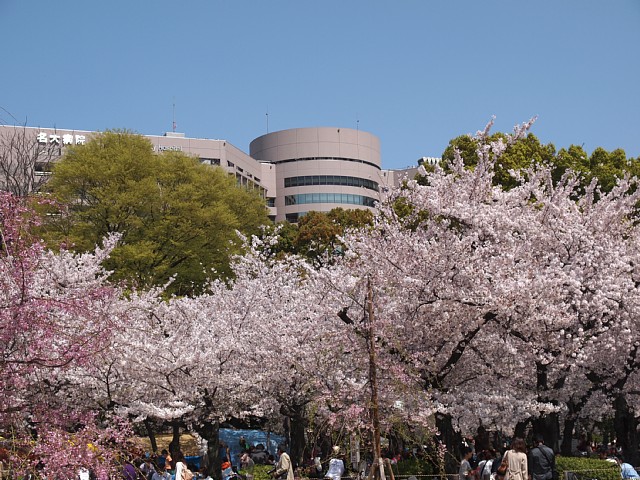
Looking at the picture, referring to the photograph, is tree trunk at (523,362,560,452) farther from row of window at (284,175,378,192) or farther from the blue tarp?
row of window at (284,175,378,192)

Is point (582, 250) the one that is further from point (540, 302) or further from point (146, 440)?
point (146, 440)

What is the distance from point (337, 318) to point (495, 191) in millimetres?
5228

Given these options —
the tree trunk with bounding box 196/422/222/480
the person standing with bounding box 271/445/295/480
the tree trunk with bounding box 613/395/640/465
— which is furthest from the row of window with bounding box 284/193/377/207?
the person standing with bounding box 271/445/295/480

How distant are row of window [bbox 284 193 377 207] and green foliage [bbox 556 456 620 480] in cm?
7227

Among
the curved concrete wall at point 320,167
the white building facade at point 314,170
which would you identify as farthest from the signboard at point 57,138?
the curved concrete wall at point 320,167

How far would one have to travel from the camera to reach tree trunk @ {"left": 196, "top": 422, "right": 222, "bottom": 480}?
2016 cm

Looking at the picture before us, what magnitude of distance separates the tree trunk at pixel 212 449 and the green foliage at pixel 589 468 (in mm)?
8160

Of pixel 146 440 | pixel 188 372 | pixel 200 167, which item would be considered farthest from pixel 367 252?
pixel 200 167

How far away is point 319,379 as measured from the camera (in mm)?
18344

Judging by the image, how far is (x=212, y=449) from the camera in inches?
822

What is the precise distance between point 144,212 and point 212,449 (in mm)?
21300

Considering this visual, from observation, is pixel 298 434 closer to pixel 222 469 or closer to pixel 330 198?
pixel 222 469

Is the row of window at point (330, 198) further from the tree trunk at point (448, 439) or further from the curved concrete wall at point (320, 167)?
the tree trunk at point (448, 439)

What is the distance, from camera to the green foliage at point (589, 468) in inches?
604
